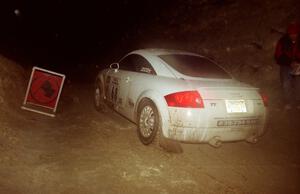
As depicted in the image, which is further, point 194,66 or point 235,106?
point 194,66

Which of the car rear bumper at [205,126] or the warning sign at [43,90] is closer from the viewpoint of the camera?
the car rear bumper at [205,126]

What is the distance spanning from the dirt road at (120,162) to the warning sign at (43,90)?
0.30m

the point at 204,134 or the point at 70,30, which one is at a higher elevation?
the point at 70,30

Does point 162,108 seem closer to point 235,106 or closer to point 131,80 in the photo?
point 235,106

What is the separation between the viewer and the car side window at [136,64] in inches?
258

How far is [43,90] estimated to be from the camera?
25.4 feet

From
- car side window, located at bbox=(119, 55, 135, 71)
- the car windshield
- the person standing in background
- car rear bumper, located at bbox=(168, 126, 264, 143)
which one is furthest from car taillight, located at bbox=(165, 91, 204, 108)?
the person standing in background

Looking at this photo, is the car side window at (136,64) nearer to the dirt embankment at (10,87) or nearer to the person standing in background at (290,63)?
the dirt embankment at (10,87)

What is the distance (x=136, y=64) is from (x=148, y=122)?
58.6 inches

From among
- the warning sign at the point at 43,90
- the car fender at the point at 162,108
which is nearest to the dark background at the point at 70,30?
the warning sign at the point at 43,90

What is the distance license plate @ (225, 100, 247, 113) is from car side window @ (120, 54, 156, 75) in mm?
1510

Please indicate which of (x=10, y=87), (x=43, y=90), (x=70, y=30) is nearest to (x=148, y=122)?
(x=43, y=90)

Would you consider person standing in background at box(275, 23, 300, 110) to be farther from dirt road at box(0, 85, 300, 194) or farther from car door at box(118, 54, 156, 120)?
car door at box(118, 54, 156, 120)

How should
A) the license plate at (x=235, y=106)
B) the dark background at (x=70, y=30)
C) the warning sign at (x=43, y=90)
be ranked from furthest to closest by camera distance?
the dark background at (x=70, y=30)
the warning sign at (x=43, y=90)
the license plate at (x=235, y=106)
